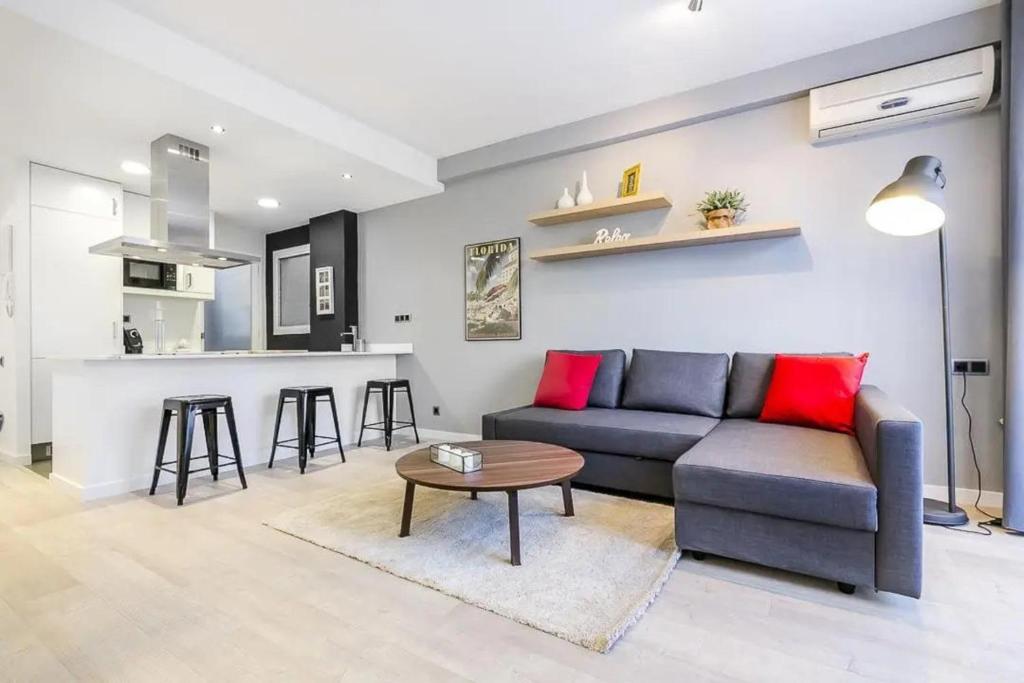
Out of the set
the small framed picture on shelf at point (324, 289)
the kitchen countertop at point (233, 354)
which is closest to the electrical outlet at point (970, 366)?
the kitchen countertop at point (233, 354)

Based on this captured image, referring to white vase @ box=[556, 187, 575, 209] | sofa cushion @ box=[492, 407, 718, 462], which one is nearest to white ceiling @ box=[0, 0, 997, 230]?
white vase @ box=[556, 187, 575, 209]

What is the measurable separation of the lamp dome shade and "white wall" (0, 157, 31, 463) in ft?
20.1

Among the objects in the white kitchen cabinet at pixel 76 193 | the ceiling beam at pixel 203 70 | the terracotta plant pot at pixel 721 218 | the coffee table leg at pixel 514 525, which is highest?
the ceiling beam at pixel 203 70

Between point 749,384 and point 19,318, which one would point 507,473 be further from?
point 19,318

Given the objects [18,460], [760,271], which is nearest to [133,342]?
[18,460]

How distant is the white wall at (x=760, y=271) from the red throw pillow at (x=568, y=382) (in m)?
0.37

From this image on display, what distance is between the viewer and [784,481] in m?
1.89

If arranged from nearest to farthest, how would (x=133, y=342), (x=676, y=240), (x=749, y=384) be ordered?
(x=749, y=384), (x=676, y=240), (x=133, y=342)

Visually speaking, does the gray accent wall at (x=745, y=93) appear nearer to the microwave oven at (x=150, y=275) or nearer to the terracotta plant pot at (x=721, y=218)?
the terracotta plant pot at (x=721, y=218)

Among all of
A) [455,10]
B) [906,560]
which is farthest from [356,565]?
[455,10]

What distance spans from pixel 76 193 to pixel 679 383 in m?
5.38

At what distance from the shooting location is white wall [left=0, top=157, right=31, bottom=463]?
3973 mm

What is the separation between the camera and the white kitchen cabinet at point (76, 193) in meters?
4.07

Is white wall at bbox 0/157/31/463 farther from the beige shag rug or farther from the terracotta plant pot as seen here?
the terracotta plant pot
